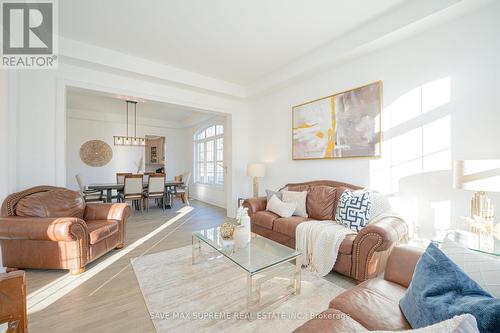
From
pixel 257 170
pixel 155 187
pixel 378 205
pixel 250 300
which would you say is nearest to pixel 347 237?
pixel 378 205

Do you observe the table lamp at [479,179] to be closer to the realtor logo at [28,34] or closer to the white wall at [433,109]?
the white wall at [433,109]

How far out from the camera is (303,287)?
6.93 feet

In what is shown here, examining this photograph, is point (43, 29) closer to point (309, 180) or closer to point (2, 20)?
point (2, 20)

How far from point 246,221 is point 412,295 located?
1538 millimetres

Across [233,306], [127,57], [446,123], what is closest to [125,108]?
[127,57]

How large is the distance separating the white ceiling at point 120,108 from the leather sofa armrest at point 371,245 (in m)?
4.32

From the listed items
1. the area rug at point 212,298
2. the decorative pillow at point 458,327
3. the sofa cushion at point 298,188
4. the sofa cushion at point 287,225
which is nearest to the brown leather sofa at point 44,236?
the area rug at point 212,298

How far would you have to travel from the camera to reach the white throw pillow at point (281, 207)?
10.3 ft

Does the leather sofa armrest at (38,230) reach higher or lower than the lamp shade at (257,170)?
lower

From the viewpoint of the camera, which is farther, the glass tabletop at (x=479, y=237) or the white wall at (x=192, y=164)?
the white wall at (x=192, y=164)

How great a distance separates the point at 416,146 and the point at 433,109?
0.45 metres

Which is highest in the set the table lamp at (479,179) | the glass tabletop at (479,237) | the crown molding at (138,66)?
the crown molding at (138,66)

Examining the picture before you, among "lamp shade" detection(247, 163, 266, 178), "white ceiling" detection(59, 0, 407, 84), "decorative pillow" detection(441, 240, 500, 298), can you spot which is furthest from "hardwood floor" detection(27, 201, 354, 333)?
"white ceiling" detection(59, 0, 407, 84)

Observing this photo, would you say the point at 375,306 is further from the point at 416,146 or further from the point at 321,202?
the point at 416,146
